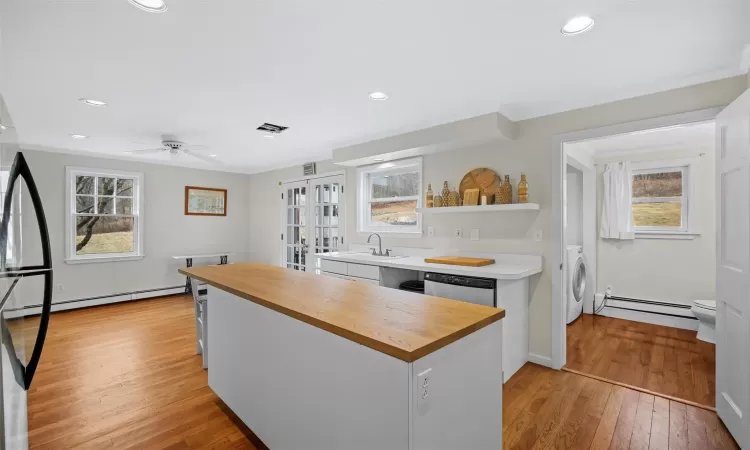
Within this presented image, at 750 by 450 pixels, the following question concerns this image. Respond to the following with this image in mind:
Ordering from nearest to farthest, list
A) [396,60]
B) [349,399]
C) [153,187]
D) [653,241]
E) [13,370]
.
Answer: [13,370], [349,399], [396,60], [653,241], [153,187]

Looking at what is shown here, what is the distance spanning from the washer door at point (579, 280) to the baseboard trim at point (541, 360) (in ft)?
5.15

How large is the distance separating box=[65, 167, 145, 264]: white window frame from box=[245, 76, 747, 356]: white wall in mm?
4270

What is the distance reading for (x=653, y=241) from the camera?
4.23 m

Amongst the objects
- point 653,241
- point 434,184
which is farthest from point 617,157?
point 434,184

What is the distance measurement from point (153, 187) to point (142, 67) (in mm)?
3965

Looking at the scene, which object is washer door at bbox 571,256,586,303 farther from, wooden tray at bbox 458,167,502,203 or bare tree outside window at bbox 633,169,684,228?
wooden tray at bbox 458,167,502,203

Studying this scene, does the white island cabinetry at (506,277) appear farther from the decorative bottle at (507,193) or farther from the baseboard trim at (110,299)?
the baseboard trim at (110,299)

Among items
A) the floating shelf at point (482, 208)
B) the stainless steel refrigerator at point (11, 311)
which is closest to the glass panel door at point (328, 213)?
the floating shelf at point (482, 208)

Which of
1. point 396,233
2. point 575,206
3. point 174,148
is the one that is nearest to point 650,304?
point 575,206

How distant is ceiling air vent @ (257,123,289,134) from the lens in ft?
A: 11.8

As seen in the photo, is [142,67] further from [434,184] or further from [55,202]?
[55,202]

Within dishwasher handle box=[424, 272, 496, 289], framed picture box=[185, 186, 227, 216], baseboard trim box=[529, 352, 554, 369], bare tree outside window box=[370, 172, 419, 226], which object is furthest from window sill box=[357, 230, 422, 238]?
framed picture box=[185, 186, 227, 216]

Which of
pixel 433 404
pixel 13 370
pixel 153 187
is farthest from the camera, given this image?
pixel 153 187

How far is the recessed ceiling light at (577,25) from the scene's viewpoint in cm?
172
